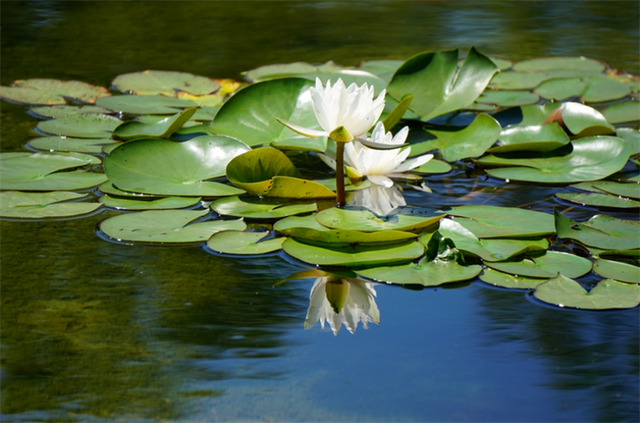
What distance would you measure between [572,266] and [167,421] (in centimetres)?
82

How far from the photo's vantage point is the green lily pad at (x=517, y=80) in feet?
8.66

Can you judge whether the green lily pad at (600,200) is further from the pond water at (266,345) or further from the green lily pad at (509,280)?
the green lily pad at (509,280)

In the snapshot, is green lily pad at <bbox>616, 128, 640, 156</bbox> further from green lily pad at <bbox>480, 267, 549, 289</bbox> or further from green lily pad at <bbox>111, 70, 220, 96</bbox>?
green lily pad at <bbox>111, 70, 220, 96</bbox>

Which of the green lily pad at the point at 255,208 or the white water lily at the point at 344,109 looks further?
the green lily pad at the point at 255,208

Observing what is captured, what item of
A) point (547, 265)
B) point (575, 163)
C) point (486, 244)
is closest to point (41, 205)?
point (486, 244)

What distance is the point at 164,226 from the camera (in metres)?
1.50

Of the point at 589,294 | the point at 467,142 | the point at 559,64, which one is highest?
the point at 559,64

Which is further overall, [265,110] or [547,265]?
[265,110]

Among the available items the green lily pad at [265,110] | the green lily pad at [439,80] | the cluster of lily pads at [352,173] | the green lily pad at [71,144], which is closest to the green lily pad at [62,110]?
the cluster of lily pads at [352,173]

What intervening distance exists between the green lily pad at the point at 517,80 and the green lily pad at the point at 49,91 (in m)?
1.48

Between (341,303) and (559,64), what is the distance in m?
2.11

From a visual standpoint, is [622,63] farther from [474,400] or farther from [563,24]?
[474,400]

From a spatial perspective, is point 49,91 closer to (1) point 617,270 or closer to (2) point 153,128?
(2) point 153,128

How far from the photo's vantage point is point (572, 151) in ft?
6.35
